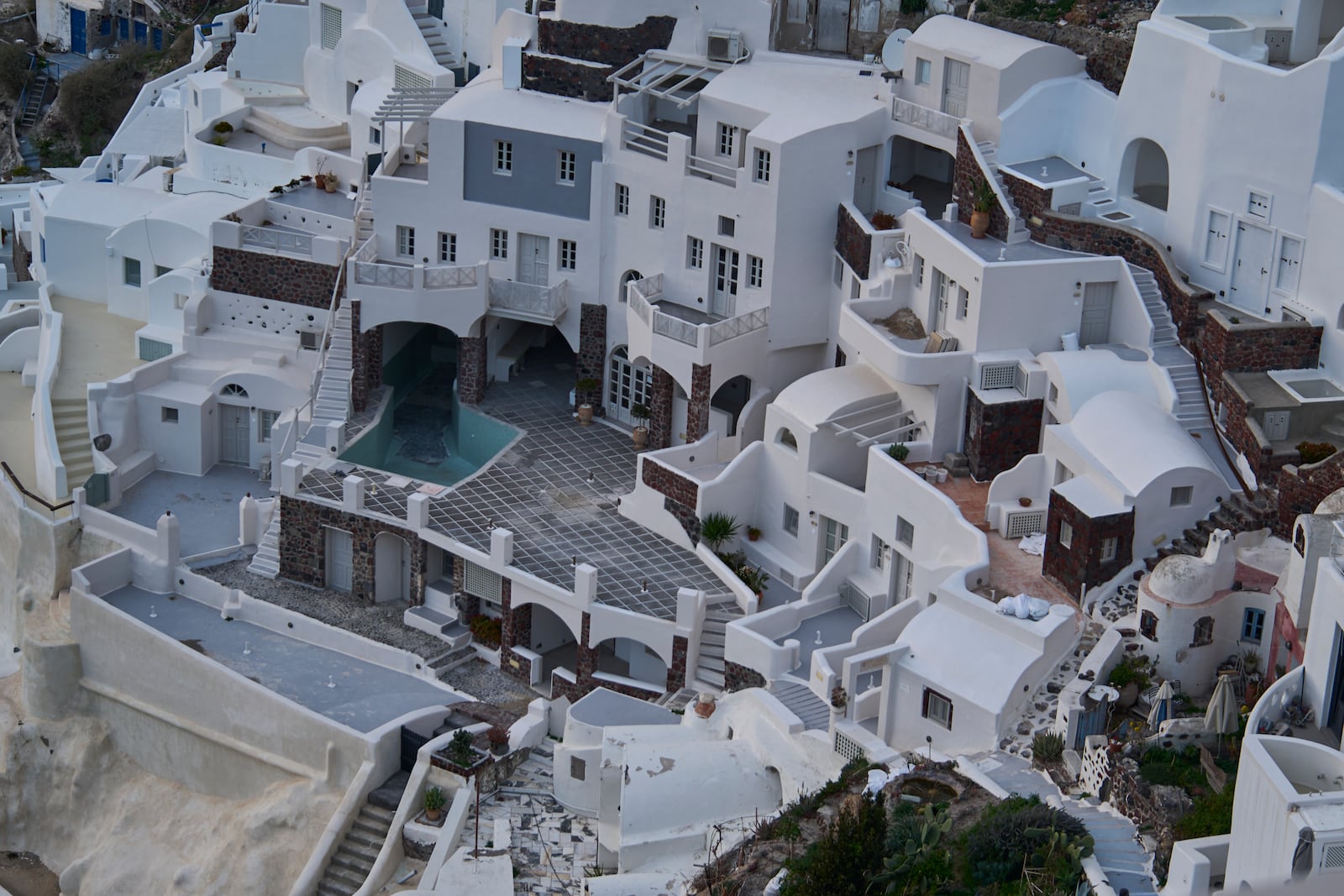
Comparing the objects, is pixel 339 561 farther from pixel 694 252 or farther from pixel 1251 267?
pixel 1251 267

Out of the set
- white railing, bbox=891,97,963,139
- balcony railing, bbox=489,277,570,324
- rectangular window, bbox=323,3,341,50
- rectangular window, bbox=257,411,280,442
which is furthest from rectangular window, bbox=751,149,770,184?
rectangular window, bbox=323,3,341,50

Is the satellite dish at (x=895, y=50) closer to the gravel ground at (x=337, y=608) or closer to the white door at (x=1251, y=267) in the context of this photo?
the white door at (x=1251, y=267)

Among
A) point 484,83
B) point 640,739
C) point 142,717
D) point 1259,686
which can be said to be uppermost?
point 484,83

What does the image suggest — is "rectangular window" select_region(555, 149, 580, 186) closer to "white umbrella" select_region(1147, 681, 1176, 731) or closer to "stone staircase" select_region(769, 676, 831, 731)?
"stone staircase" select_region(769, 676, 831, 731)

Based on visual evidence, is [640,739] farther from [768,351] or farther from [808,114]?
[808,114]

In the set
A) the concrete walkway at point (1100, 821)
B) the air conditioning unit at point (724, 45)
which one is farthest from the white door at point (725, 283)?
the concrete walkway at point (1100, 821)

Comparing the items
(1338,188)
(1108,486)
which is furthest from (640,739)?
(1338,188)

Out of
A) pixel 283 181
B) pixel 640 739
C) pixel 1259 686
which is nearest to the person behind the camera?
pixel 1259 686
